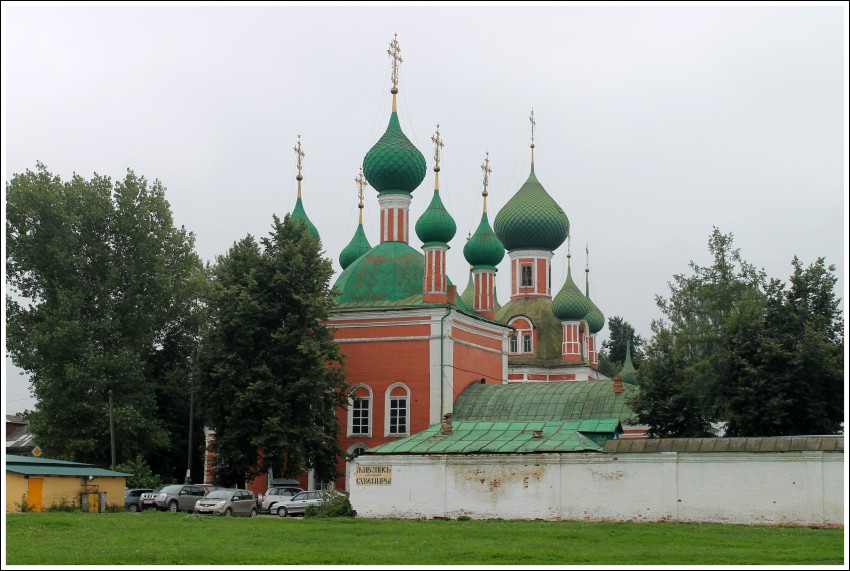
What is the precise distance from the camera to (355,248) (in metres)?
45.3

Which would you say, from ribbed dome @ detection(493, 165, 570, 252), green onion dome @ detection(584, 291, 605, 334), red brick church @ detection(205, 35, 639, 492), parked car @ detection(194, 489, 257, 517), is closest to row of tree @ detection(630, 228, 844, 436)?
red brick church @ detection(205, 35, 639, 492)

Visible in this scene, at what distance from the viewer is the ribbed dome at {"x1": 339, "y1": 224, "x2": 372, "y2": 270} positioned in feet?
148

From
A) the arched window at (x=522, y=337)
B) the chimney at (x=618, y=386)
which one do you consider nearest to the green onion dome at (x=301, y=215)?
the arched window at (x=522, y=337)

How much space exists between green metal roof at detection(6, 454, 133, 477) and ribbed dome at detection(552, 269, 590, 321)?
1114 inches

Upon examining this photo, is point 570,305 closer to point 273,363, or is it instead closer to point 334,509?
point 273,363

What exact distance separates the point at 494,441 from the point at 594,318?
103 ft

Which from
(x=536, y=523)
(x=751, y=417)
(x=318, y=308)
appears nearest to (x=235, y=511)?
(x=318, y=308)

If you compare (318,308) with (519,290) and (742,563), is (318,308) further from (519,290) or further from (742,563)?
(519,290)

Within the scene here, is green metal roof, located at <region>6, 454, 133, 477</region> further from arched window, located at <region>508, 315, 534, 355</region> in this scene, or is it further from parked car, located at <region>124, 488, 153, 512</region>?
arched window, located at <region>508, 315, 534, 355</region>

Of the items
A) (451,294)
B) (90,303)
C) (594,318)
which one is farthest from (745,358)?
(594,318)

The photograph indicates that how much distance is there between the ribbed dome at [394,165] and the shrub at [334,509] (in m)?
15.5

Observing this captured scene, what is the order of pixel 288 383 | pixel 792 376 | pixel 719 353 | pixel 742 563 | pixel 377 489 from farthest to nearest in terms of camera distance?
pixel 288 383 → pixel 719 353 → pixel 792 376 → pixel 377 489 → pixel 742 563

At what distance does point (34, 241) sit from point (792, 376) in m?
23.9

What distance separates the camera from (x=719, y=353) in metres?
29.3
